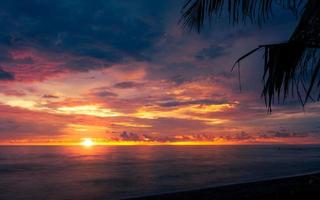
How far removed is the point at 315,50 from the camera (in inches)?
87.0

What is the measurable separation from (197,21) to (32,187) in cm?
3079

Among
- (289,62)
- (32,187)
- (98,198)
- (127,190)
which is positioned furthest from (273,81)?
(32,187)

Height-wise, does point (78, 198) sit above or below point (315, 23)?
below

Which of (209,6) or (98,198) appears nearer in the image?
(209,6)

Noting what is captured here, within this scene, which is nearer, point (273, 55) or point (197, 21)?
point (273, 55)

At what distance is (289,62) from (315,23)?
299 millimetres

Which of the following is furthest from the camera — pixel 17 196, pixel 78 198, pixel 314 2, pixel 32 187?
pixel 32 187

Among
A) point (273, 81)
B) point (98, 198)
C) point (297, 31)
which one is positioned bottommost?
point (98, 198)

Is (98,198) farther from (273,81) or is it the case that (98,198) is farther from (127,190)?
(273,81)

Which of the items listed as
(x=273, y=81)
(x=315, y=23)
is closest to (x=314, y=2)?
(x=315, y=23)

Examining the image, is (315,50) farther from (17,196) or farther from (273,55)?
(17,196)

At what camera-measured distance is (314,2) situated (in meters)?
1.86

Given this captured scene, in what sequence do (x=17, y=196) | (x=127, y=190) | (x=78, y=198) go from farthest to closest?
1. (x=127, y=190)
2. (x=17, y=196)
3. (x=78, y=198)

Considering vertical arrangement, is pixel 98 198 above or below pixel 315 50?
below
